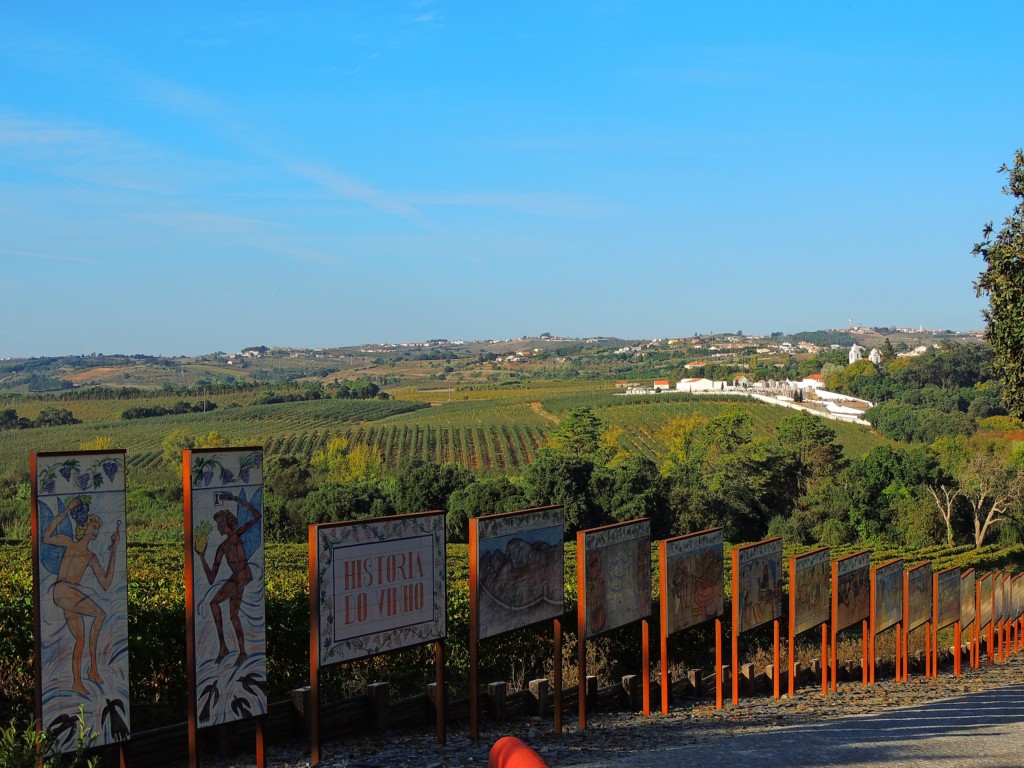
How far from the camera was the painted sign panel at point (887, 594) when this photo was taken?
1530 centimetres

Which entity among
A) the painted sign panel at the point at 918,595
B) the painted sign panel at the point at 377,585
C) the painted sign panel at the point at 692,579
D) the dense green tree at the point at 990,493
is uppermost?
the painted sign panel at the point at 377,585

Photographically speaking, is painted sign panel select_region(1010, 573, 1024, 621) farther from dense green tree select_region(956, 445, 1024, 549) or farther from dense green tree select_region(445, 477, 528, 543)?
dense green tree select_region(956, 445, 1024, 549)

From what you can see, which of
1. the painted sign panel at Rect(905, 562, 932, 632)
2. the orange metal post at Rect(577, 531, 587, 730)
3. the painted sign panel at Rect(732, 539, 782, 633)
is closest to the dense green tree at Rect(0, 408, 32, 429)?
the painted sign panel at Rect(905, 562, 932, 632)

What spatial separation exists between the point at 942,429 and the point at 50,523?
306 ft

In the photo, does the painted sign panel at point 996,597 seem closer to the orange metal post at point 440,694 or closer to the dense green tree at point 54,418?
the orange metal post at point 440,694

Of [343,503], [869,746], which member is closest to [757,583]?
[869,746]

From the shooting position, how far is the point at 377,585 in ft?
26.6

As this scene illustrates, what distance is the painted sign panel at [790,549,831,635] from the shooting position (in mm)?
13070

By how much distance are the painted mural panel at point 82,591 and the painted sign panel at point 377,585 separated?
148 centimetres

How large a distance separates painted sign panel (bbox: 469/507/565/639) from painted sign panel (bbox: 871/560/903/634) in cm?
745

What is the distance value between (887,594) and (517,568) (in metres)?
8.81

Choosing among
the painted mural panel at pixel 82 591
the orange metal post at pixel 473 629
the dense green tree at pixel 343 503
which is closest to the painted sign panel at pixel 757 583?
the orange metal post at pixel 473 629

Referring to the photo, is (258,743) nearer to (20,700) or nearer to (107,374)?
(20,700)

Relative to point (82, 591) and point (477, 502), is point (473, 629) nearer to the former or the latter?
point (82, 591)
